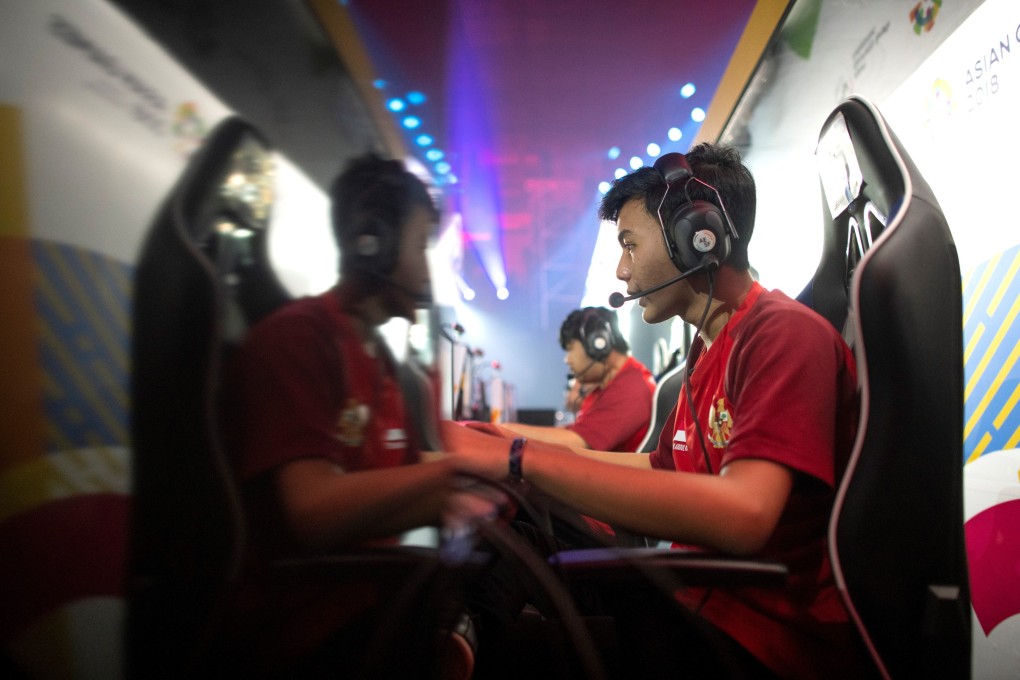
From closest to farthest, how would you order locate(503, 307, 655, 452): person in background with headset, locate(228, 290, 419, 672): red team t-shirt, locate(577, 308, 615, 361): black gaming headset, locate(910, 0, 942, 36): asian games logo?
1. locate(228, 290, 419, 672): red team t-shirt
2. locate(910, 0, 942, 36): asian games logo
3. locate(503, 307, 655, 452): person in background with headset
4. locate(577, 308, 615, 361): black gaming headset

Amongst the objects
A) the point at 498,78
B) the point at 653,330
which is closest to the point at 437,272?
the point at 498,78

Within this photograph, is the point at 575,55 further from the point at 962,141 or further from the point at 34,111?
the point at 962,141

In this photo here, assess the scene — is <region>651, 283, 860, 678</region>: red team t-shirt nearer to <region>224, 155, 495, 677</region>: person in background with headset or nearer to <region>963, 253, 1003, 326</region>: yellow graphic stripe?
<region>224, 155, 495, 677</region>: person in background with headset

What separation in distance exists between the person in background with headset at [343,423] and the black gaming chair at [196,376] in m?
0.02

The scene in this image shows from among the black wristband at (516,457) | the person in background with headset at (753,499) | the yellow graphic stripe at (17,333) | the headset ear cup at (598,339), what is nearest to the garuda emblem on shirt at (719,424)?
the person in background with headset at (753,499)

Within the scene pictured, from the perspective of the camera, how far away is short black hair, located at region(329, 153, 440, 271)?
1.35 feet

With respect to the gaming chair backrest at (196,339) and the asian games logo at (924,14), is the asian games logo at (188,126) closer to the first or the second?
the gaming chair backrest at (196,339)

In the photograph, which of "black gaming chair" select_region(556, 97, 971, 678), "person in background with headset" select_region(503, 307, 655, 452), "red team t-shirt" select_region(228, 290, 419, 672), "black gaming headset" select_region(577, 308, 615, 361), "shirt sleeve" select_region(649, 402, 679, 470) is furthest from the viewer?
"black gaming headset" select_region(577, 308, 615, 361)

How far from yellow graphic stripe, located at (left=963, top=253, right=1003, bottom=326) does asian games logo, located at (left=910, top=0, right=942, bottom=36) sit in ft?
1.75

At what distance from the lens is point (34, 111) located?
39 centimetres

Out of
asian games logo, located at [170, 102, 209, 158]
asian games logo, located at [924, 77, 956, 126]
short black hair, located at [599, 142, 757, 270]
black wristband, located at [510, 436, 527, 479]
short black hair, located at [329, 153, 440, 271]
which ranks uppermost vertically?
asian games logo, located at [924, 77, 956, 126]

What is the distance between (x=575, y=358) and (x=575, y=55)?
2003mm

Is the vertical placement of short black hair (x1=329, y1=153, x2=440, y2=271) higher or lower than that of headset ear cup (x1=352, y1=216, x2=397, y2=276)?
higher

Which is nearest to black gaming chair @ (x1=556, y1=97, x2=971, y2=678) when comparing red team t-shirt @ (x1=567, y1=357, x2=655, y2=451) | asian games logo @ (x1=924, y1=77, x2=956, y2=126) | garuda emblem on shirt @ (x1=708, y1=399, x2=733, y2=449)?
garuda emblem on shirt @ (x1=708, y1=399, x2=733, y2=449)
